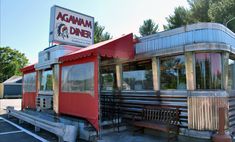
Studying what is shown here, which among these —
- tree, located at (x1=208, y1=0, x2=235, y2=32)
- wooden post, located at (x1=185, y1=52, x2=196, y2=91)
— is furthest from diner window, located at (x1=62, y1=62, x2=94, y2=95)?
tree, located at (x1=208, y1=0, x2=235, y2=32)

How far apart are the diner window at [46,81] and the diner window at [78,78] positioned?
2244 mm

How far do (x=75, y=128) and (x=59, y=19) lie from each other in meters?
6.82

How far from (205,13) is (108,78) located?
74.7ft

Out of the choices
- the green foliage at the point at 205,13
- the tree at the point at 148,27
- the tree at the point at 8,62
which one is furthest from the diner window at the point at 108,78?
the tree at the point at 8,62

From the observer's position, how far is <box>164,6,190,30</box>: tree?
30359 mm

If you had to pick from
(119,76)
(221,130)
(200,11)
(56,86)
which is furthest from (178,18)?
(221,130)

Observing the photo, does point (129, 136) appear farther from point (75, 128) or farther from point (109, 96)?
point (109, 96)

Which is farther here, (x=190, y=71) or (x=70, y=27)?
(x=70, y=27)

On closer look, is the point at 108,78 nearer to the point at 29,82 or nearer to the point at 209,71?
the point at 209,71

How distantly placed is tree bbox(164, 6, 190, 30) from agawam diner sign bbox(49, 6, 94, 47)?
20126 mm

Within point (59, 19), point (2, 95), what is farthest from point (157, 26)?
point (59, 19)

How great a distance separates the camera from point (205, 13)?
28.0 meters

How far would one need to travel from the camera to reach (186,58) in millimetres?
6703

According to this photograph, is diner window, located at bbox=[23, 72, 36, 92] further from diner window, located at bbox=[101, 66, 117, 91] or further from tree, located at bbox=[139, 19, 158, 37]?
tree, located at bbox=[139, 19, 158, 37]
